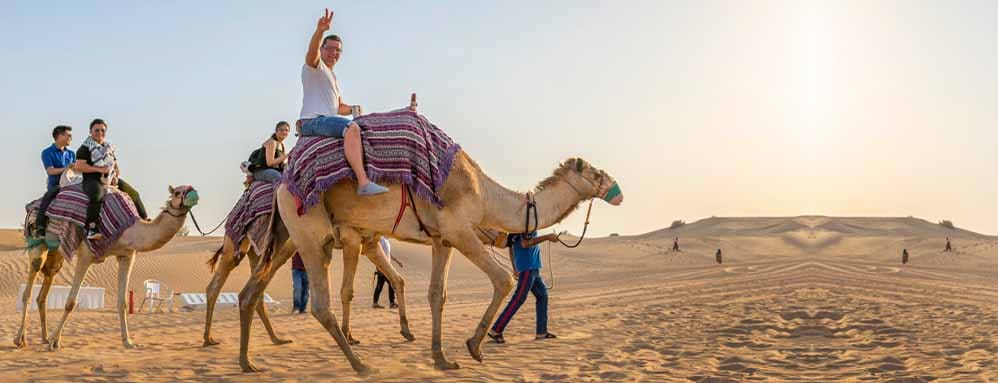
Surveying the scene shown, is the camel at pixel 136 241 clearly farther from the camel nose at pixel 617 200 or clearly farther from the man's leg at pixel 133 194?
the camel nose at pixel 617 200

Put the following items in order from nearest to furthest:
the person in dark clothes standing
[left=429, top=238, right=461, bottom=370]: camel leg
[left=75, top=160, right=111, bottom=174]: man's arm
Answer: [left=429, top=238, right=461, bottom=370]: camel leg → [left=75, top=160, right=111, bottom=174]: man's arm → the person in dark clothes standing

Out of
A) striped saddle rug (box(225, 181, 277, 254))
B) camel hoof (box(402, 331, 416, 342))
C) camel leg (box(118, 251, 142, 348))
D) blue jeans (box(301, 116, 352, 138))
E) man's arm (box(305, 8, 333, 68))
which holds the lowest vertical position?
camel hoof (box(402, 331, 416, 342))

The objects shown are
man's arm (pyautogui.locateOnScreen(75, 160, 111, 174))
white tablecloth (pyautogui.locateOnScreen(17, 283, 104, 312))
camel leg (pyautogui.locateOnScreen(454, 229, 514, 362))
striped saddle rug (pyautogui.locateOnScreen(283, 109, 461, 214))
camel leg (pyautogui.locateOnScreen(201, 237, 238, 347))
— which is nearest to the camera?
striped saddle rug (pyautogui.locateOnScreen(283, 109, 461, 214))

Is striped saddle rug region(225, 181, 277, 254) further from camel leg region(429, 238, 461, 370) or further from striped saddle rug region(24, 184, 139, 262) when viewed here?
camel leg region(429, 238, 461, 370)

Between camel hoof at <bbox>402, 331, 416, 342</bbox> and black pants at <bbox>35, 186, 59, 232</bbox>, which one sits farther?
camel hoof at <bbox>402, 331, 416, 342</bbox>

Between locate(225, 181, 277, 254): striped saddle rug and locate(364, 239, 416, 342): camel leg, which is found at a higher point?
locate(225, 181, 277, 254): striped saddle rug

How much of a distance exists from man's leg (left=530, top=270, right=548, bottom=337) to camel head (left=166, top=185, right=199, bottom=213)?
4361mm

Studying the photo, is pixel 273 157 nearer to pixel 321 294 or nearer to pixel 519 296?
pixel 321 294

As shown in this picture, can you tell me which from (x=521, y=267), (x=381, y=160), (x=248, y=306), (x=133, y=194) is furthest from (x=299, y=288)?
(x=381, y=160)

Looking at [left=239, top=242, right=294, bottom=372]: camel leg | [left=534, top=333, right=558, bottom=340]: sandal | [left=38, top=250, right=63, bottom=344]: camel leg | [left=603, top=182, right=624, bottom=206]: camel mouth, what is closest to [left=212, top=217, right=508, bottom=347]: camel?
[left=239, top=242, right=294, bottom=372]: camel leg

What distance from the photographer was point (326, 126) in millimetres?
8156

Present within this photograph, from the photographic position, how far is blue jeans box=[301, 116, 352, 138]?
812 cm

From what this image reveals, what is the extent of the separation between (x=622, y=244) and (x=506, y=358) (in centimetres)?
5629

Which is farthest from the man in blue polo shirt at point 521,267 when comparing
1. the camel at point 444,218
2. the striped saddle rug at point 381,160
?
the striped saddle rug at point 381,160
